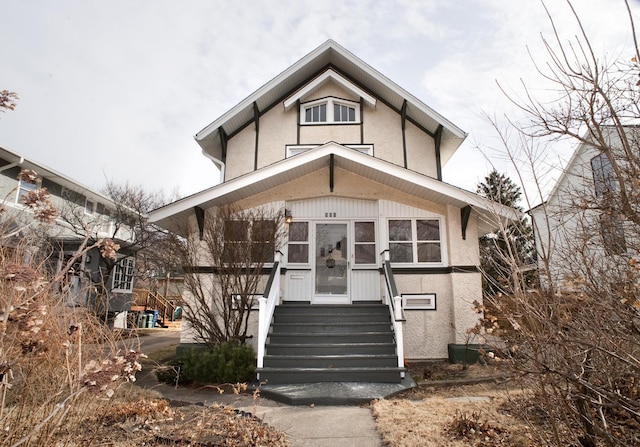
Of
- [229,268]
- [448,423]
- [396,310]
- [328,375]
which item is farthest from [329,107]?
[448,423]

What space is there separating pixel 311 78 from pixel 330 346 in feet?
26.4

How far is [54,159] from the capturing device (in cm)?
1867

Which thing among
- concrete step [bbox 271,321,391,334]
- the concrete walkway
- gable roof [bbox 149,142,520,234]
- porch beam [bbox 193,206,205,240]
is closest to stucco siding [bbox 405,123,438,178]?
gable roof [bbox 149,142,520,234]

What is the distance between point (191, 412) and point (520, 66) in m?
5.60

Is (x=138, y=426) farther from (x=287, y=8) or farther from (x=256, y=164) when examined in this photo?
(x=256, y=164)

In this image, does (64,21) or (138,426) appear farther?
(64,21)

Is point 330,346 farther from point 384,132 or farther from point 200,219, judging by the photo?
point 384,132

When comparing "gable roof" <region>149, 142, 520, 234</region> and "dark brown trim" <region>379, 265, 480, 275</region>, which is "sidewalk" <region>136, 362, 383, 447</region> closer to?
"gable roof" <region>149, 142, 520, 234</region>

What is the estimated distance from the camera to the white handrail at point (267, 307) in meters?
7.21

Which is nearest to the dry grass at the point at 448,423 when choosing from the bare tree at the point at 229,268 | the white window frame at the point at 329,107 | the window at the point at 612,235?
the window at the point at 612,235

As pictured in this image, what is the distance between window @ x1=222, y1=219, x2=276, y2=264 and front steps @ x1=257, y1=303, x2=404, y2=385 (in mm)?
1639

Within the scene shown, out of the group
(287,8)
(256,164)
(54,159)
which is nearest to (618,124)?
(287,8)

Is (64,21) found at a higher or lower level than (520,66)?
higher

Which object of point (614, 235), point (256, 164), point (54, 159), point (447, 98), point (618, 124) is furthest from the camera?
point (54, 159)
